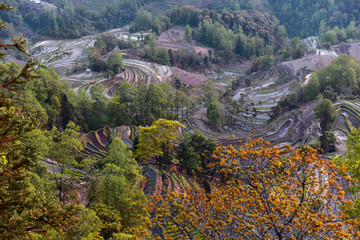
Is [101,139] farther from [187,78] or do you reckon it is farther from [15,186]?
[187,78]

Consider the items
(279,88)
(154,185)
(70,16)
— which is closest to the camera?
(154,185)

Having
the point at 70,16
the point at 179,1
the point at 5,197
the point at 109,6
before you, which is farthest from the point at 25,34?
the point at 5,197

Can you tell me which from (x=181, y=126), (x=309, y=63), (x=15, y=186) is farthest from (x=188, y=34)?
(x=15, y=186)

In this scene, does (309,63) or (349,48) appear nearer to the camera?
(309,63)

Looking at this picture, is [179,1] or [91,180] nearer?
[91,180]

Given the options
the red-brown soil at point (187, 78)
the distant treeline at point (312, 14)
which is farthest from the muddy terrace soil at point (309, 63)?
the distant treeline at point (312, 14)

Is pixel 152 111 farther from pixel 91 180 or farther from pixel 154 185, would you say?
pixel 91 180

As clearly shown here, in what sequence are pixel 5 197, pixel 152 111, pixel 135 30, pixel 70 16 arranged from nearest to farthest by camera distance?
pixel 5 197 → pixel 152 111 → pixel 135 30 → pixel 70 16

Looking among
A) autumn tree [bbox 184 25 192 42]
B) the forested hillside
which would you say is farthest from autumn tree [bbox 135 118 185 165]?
autumn tree [bbox 184 25 192 42]

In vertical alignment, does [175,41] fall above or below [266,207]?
below

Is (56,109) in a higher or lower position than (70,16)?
higher

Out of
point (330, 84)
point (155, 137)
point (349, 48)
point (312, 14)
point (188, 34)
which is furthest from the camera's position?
point (312, 14)
